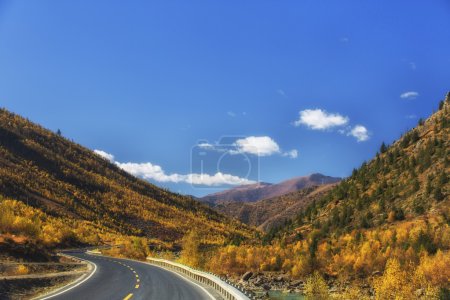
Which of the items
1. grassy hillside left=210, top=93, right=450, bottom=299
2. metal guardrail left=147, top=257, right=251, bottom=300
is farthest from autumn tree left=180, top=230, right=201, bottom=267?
metal guardrail left=147, top=257, right=251, bottom=300

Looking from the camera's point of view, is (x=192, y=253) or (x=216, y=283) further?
(x=192, y=253)

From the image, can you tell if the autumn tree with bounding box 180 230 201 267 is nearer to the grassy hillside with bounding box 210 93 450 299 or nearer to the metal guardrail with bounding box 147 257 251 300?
the grassy hillside with bounding box 210 93 450 299

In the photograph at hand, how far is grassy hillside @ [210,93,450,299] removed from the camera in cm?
3294

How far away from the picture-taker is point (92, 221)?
122 meters

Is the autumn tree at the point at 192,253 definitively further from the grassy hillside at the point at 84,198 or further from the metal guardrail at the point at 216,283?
the grassy hillside at the point at 84,198

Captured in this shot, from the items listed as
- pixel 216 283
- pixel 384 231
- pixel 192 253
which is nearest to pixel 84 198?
pixel 192 253

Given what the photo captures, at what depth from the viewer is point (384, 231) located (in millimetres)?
49906

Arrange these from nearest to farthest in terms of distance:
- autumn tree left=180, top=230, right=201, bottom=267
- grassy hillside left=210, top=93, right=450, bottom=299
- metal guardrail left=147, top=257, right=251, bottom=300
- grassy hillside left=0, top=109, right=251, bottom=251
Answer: metal guardrail left=147, top=257, right=251, bottom=300 < grassy hillside left=210, top=93, right=450, bottom=299 < autumn tree left=180, top=230, right=201, bottom=267 < grassy hillside left=0, top=109, right=251, bottom=251

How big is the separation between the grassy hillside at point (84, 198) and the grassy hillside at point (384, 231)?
33457 millimetres

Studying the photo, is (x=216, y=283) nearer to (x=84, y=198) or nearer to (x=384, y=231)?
(x=384, y=231)

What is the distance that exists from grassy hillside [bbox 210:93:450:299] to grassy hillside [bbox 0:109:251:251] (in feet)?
110

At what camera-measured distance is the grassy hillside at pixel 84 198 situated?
10969 cm

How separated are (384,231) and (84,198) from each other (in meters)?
110

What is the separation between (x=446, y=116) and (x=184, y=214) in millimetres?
108480
